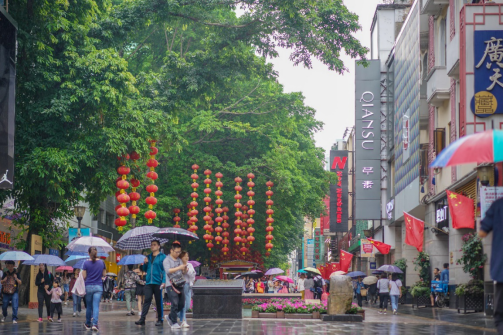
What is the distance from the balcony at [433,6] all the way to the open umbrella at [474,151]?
17.8 meters

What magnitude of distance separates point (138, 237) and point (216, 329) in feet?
23.3

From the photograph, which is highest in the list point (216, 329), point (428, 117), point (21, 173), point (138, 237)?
point (428, 117)

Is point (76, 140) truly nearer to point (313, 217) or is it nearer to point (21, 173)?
point (21, 173)

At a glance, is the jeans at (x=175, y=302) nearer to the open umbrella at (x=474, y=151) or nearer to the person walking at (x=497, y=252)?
the open umbrella at (x=474, y=151)

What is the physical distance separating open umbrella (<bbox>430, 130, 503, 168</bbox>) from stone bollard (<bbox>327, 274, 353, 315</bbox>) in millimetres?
8259

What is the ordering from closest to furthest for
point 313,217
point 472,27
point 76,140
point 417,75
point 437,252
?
point 472,27, point 76,140, point 437,252, point 417,75, point 313,217

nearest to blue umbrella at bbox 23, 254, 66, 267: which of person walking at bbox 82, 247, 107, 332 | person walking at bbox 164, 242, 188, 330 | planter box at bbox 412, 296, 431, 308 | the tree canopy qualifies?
the tree canopy

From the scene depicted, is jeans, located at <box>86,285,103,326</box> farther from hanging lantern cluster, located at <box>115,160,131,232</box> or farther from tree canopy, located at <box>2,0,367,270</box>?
hanging lantern cluster, located at <box>115,160,131,232</box>

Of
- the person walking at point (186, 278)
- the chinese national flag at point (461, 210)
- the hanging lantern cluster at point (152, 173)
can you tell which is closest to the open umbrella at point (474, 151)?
the person walking at point (186, 278)

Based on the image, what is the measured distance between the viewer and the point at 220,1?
2778 centimetres

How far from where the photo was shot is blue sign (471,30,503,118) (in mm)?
21984

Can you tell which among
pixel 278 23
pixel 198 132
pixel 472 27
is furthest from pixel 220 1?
pixel 198 132

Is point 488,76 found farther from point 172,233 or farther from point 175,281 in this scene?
point 175,281

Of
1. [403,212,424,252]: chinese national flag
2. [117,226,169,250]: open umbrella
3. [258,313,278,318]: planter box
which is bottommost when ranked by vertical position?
[258,313,278,318]: planter box
